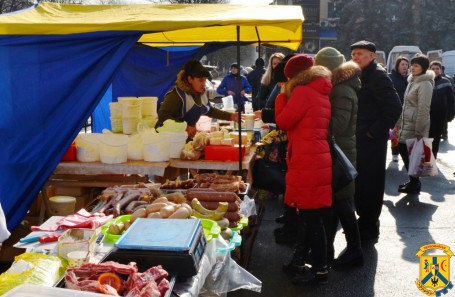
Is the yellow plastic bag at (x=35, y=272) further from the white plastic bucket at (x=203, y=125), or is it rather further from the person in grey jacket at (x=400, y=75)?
the person in grey jacket at (x=400, y=75)

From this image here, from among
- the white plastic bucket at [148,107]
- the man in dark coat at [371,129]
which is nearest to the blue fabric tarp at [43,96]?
the white plastic bucket at [148,107]

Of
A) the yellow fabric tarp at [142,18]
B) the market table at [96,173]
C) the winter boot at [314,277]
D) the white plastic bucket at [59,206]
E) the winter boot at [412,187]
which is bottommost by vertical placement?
the winter boot at [412,187]

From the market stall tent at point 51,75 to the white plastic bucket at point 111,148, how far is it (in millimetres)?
383

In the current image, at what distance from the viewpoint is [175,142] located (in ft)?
16.9

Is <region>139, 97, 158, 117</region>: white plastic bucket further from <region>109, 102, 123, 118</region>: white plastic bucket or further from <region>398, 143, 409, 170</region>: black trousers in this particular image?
<region>398, 143, 409, 170</region>: black trousers

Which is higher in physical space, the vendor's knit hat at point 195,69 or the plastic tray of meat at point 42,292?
the vendor's knit hat at point 195,69

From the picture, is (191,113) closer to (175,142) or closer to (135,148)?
(175,142)

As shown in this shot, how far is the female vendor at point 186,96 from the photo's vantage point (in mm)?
5629

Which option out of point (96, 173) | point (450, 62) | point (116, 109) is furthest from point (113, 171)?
point (450, 62)

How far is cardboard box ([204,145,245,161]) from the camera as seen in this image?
5121 mm

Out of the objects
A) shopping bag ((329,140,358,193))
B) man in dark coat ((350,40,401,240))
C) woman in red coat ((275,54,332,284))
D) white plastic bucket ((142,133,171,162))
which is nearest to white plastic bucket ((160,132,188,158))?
white plastic bucket ((142,133,171,162))

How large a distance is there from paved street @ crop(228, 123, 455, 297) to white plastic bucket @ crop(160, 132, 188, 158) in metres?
1.35

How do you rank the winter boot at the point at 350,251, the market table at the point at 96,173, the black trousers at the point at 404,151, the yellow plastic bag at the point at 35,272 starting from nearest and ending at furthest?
1. the yellow plastic bag at the point at 35,272
2. the winter boot at the point at 350,251
3. the market table at the point at 96,173
4. the black trousers at the point at 404,151

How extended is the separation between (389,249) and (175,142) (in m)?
2.56
